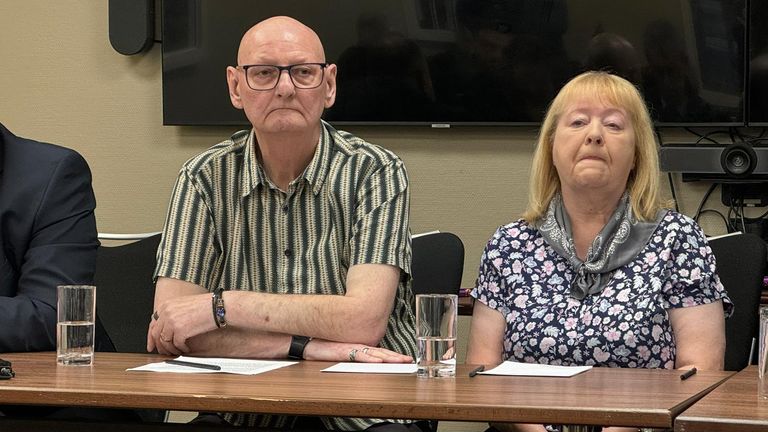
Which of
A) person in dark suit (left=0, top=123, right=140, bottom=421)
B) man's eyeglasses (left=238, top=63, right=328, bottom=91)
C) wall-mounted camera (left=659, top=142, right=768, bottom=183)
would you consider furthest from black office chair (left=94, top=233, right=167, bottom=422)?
wall-mounted camera (left=659, top=142, right=768, bottom=183)

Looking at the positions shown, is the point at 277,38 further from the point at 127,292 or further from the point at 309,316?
the point at 127,292

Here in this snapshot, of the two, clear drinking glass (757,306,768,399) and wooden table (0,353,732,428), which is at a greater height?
clear drinking glass (757,306,768,399)

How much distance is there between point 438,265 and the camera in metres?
2.78

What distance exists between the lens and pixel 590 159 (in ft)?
8.16

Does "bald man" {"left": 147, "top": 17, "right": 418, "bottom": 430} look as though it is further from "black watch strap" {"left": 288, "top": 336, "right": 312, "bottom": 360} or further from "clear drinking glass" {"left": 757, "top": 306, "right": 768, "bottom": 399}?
"clear drinking glass" {"left": 757, "top": 306, "right": 768, "bottom": 399}

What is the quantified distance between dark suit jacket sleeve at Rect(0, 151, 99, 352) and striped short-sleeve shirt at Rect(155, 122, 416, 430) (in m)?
0.17

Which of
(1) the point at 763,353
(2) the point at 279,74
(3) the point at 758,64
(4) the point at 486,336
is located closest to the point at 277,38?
(2) the point at 279,74

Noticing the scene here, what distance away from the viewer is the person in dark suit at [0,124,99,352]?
2.26 meters

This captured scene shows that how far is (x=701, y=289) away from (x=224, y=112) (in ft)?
7.48

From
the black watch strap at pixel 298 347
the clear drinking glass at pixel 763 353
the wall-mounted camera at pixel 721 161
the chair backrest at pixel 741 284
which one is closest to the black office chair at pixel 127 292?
the black watch strap at pixel 298 347

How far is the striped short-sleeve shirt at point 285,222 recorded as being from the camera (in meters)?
2.46

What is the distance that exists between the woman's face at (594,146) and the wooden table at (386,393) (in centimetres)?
59

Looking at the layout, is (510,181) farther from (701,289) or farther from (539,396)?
(539,396)

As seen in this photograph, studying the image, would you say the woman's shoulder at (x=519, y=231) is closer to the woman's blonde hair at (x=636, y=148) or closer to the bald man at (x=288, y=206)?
the woman's blonde hair at (x=636, y=148)
